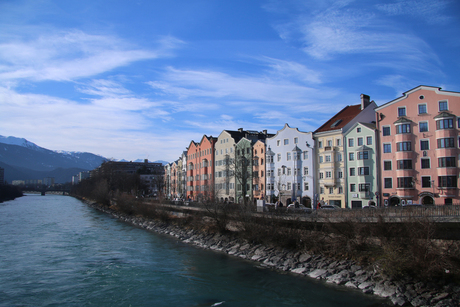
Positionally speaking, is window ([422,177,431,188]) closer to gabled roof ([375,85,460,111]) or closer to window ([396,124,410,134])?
window ([396,124,410,134])

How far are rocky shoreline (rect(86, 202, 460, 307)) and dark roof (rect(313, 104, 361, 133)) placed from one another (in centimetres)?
2664

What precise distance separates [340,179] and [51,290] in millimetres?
41046

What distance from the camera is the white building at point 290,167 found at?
55562mm

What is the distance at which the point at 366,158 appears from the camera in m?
48.3

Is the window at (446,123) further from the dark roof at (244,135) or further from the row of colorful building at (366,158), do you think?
the dark roof at (244,135)

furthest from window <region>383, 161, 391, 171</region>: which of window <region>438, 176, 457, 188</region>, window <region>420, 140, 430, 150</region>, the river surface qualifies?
the river surface

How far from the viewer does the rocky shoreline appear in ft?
60.2

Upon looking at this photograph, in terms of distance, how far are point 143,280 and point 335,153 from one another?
1478 inches

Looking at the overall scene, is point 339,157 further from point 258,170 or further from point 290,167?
point 258,170

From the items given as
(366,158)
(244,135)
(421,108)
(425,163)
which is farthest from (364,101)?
(244,135)

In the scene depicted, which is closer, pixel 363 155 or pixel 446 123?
pixel 446 123

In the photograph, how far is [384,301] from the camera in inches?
731

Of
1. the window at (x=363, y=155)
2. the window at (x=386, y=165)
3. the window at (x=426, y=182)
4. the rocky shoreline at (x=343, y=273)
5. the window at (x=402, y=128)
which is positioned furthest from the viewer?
the window at (x=363, y=155)

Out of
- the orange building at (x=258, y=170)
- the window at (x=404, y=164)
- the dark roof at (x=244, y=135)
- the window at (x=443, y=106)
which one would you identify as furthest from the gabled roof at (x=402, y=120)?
the dark roof at (x=244, y=135)
